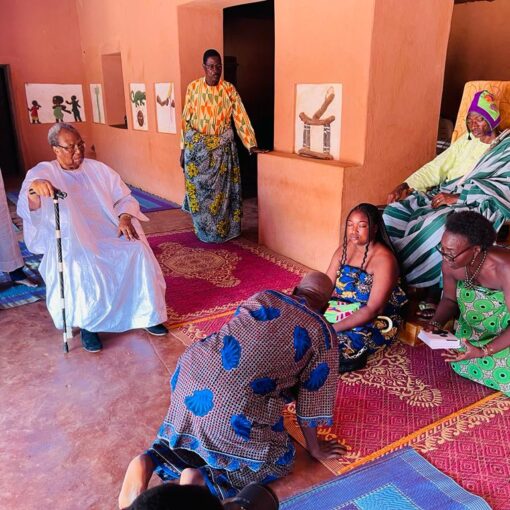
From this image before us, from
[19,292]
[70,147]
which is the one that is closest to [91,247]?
[70,147]

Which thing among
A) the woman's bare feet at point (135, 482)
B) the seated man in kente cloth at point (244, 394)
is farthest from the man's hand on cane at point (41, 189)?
the woman's bare feet at point (135, 482)

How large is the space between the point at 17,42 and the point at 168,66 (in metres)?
3.73

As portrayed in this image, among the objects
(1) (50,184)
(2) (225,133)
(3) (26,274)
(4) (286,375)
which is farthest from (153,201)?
(4) (286,375)

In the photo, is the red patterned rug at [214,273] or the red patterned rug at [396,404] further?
the red patterned rug at [214,273]

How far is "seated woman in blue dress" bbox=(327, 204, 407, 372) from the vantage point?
272 centimetres

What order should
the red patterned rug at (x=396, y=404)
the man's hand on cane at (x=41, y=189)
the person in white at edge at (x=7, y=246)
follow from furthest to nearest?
1. the person in white at edge at (x=7, y=246)
2. the man's hand on cane at (x=41, y=189)
3. the red patterned rug at (x=396, y=404)

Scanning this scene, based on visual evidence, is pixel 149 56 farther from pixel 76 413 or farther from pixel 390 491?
pixel 390 491

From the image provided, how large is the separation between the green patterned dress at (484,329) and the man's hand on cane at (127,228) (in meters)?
1.97

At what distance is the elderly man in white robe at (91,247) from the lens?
10.3ft

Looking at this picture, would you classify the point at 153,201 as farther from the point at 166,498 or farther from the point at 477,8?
the point at 166,498

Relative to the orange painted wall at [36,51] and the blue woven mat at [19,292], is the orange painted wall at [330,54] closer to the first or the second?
the blue woven mat at [19,292]

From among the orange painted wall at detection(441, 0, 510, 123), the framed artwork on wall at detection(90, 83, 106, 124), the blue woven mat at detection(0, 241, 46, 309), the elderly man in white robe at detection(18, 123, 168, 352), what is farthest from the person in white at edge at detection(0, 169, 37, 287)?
the orange painted wall at detection(441, 0, 510, 123)

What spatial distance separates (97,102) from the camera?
9016mm

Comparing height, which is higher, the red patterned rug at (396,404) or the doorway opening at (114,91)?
the doorway opening at (114,91)
